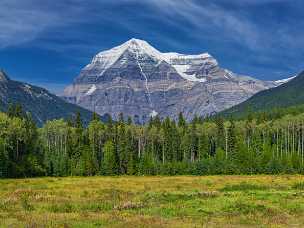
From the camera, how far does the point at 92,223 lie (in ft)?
99.0

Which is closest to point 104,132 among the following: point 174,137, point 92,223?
point 174,137

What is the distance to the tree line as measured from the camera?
127162mm

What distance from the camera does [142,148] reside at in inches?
7421

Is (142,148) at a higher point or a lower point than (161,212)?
higher

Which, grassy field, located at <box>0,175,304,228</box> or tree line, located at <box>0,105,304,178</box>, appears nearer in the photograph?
grassy field, located at <box>0,175,304,228</box>

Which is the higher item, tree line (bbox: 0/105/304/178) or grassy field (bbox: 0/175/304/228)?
tree line (bbox: 0/105/304/178)

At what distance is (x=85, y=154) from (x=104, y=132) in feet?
81.9

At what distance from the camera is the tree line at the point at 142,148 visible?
12716 centimetres

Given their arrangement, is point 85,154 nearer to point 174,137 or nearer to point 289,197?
point 174,137

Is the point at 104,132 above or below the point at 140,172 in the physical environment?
above

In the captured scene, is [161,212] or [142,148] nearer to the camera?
[161,212]

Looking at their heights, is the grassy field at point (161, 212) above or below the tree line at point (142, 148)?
below

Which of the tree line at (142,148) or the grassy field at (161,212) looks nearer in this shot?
the grassy field at (161,212)

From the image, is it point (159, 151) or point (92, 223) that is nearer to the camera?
point (92, 223)
